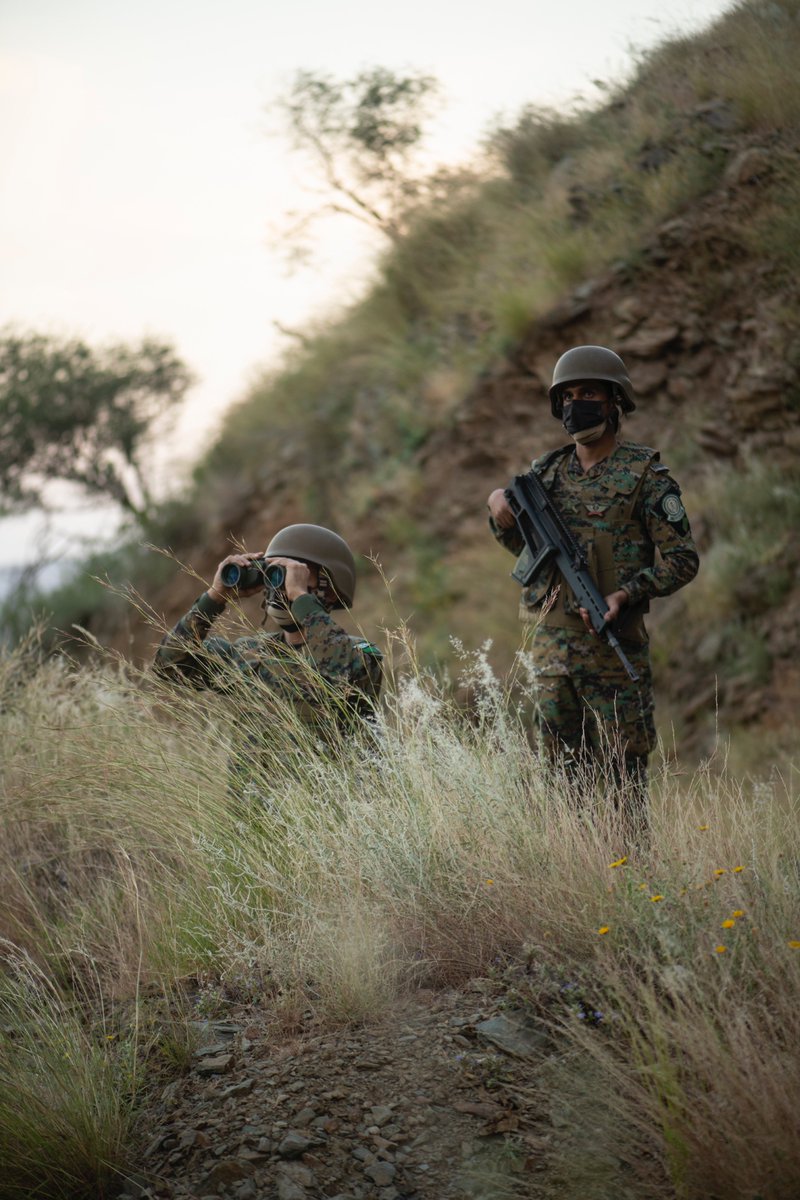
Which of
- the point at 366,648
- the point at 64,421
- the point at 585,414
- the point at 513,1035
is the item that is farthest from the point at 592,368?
the point at 64,421

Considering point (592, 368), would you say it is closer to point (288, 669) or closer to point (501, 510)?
point (501, 510)

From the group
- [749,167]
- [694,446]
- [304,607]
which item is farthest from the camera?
[694,446]

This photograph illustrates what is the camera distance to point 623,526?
446 centimetres

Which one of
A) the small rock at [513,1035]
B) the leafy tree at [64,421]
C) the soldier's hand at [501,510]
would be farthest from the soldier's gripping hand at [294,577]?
the leafy tree at [64,421]

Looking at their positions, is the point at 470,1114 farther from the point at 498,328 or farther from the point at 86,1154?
the point at 498,328

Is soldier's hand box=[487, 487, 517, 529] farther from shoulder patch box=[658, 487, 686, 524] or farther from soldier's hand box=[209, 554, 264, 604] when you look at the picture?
soldier's hand box=[209, 554, 264, 604]

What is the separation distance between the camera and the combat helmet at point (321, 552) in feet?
14.5

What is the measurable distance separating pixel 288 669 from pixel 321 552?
1.98ft

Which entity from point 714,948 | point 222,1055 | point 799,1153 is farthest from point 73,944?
point 799,1153

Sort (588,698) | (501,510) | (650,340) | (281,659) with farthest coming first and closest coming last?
(650,340)
(501,510)
(588,698)
(281,659)

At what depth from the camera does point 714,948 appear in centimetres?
252

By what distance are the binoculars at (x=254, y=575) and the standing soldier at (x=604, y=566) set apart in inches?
39.3

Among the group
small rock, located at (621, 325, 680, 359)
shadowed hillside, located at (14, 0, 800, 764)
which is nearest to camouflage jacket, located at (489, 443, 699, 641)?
shadowed hillside, located at (14, 0, 800, 764)

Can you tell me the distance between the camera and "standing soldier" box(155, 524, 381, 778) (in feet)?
12.7
